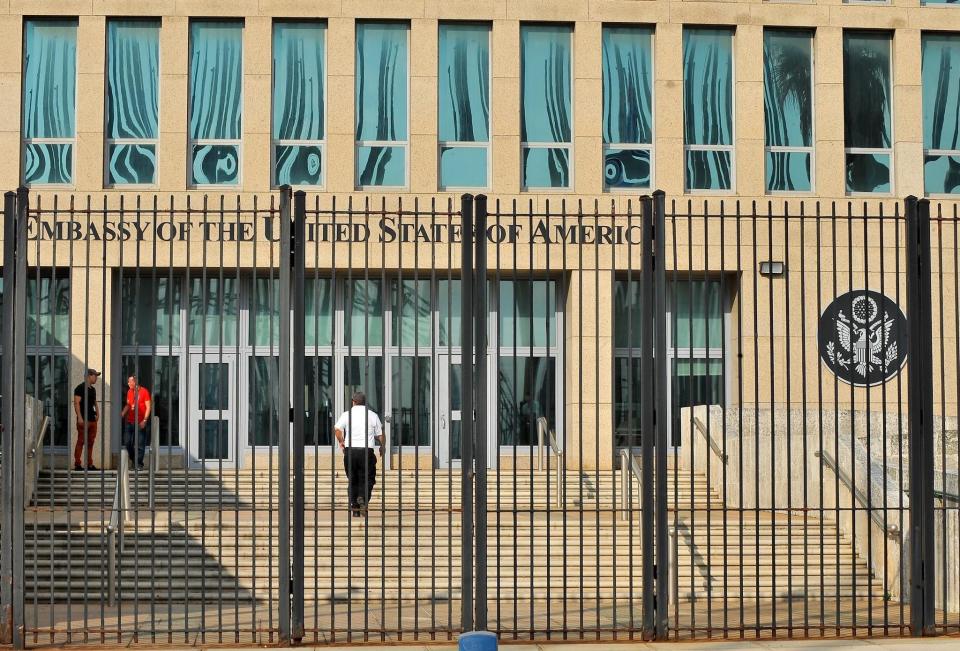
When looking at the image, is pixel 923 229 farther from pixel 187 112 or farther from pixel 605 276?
pixel 187 112

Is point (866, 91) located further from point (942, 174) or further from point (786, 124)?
point (942, 174)

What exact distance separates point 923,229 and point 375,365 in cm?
1294

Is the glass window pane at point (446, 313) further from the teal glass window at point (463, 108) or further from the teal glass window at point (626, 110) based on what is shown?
the teal glass window at point (626, 110)

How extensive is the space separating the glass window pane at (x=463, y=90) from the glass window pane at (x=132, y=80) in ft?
14.4

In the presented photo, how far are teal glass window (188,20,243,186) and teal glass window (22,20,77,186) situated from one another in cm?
181

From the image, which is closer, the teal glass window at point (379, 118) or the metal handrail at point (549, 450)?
the metal handrail at point (549, 450)

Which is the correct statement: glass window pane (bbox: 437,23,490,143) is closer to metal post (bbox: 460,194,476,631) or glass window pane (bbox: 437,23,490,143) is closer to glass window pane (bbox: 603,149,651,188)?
glass window pane (bbox: 603,149,651,188)

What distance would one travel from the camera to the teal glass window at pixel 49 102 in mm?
21641

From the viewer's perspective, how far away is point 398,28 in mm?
22156

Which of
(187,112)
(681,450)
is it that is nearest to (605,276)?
(681,450)

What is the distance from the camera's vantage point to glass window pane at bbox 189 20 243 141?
71.6 feet

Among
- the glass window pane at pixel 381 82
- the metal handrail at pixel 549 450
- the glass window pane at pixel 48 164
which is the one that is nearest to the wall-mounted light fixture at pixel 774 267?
the metal handrail at pixel 549 450

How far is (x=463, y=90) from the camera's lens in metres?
22.2

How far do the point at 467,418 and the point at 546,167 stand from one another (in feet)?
41.7
